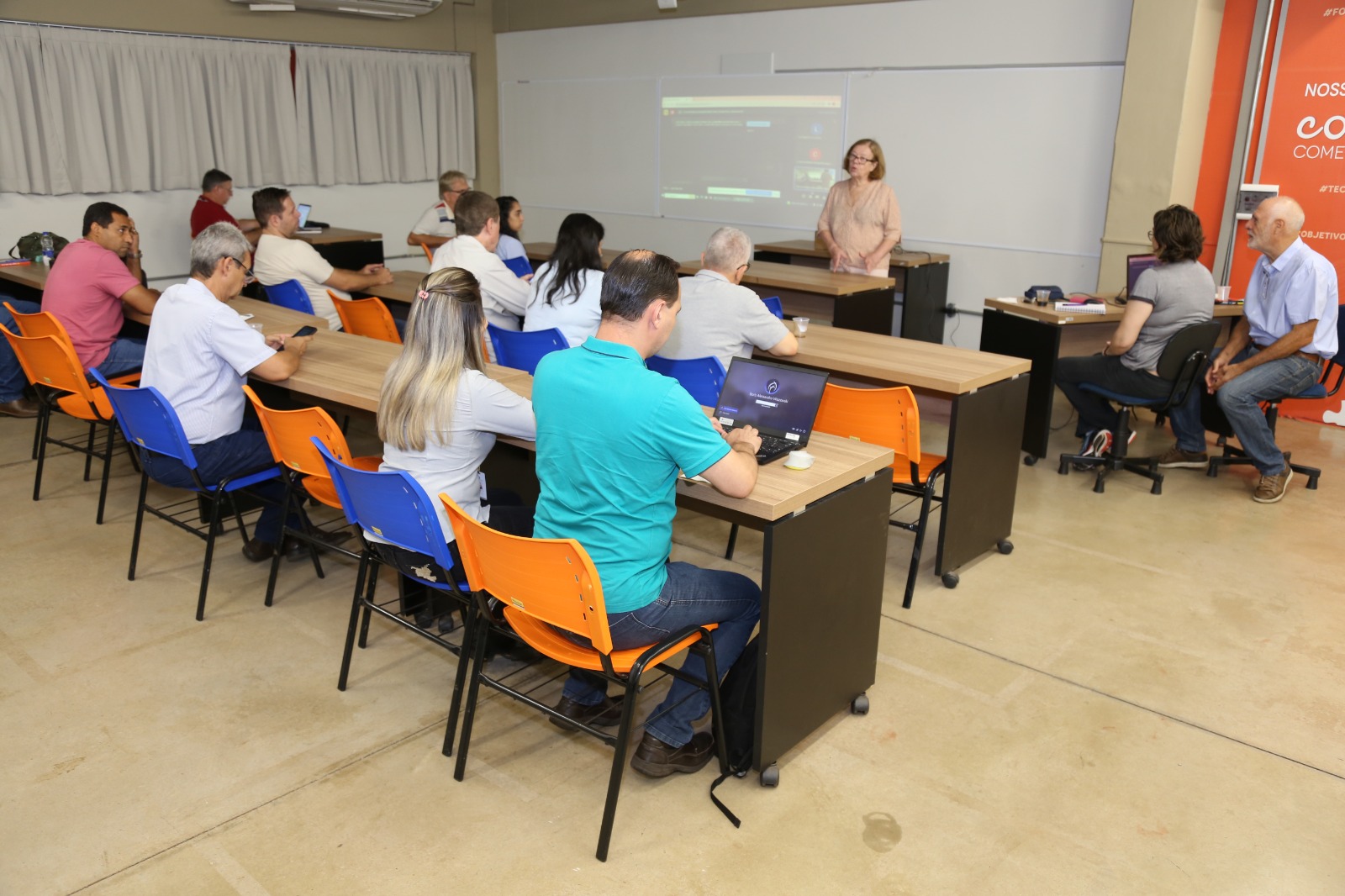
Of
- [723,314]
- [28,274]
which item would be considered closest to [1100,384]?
[723,314]

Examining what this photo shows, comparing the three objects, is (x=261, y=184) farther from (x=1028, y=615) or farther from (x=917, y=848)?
(x=917, y=848)

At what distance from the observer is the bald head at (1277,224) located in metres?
4.47

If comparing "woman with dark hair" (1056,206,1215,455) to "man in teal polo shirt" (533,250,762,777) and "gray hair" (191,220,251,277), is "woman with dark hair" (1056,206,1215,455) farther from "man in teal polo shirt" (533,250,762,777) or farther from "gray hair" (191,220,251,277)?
"gray hair" (191,220,251,277)

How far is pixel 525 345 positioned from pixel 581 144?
5.90 metres

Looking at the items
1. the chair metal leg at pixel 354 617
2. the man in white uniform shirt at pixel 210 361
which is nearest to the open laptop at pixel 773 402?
the chair metal leg at pixel 354 617

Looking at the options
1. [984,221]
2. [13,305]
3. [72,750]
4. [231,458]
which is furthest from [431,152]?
[72,750]

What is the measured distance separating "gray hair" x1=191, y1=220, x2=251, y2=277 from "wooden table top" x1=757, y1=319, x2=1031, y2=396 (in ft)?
6.63

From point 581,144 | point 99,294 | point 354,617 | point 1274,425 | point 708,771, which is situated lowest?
point 708,771

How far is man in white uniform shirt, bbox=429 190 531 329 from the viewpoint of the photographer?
448cm


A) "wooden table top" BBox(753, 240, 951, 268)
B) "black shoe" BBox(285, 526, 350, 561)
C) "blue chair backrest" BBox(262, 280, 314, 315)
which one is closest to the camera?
"black shoe" BBox(285, 526, 350, 561)

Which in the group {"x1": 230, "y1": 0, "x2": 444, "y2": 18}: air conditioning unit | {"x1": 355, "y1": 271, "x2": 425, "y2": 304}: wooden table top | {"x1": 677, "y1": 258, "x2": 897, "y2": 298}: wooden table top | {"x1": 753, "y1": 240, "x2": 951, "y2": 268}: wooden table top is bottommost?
{"x1": 355, "y1": 271, "x2": 425, "y2": 304}: wooden table top

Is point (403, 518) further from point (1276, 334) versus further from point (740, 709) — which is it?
point (1276, 334)

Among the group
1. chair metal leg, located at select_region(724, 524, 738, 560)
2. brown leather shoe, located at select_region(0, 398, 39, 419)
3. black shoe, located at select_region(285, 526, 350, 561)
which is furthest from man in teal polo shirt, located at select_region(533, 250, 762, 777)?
brown leather shoe, located at select_region(0, 398, 39, 419)

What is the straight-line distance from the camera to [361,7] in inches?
337
